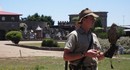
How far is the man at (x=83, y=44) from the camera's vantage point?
17.6 ft

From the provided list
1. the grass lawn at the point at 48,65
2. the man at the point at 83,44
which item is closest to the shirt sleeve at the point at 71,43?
the man at the point at 83,44

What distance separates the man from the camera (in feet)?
17.6

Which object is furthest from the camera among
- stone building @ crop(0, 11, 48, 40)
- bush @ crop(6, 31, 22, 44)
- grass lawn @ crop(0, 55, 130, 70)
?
stone building @ crop(0, 11, 48, 40)

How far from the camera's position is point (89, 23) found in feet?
17.5

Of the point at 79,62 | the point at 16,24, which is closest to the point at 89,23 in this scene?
the point at 79,62

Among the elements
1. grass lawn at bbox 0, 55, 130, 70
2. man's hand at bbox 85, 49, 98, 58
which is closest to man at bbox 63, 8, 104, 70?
man's hand at bbox 85, 49, 98, 58

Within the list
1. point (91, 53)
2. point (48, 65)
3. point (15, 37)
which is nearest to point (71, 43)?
point (91, 53)

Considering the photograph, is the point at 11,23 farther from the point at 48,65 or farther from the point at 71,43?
the point at 71,43

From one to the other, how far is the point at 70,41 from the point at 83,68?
16.1 inches

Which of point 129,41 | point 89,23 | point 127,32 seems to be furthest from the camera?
point 127,32

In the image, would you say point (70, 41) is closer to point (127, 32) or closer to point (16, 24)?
point (127, 32)

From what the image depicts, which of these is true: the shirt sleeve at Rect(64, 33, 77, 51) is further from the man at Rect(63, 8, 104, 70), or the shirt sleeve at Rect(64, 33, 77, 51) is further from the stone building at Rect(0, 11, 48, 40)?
the stone building at Rect(0, 11, 48, 40)

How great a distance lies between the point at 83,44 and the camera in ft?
17.7

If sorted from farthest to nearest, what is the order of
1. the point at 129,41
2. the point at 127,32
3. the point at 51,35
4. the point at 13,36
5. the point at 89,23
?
the point at 51,35 < the point at 127,32 < the point at 13,36 < the point at 129,41 < the point at 89,23
